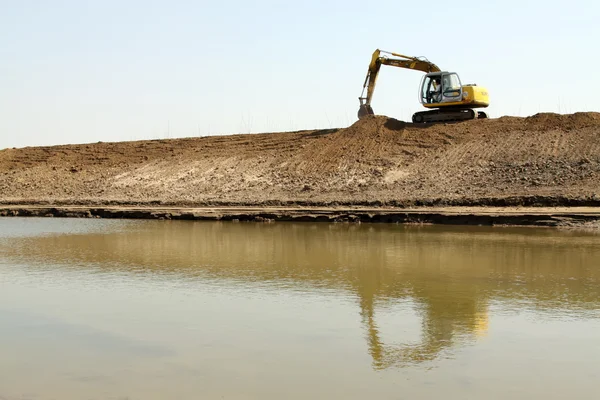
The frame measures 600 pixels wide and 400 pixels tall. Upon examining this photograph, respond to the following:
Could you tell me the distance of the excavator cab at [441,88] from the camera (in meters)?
30.0

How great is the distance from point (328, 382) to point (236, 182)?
2219 cm

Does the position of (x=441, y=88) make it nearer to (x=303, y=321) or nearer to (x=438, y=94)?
(x=438, y=94)

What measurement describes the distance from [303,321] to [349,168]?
19484 mm

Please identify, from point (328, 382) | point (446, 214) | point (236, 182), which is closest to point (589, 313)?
point (328, 382)

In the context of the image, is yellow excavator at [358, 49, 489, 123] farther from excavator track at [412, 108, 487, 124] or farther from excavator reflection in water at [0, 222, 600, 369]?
excavator reflection in water at [0, 222, 600, 369]

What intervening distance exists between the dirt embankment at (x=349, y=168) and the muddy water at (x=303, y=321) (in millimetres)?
8078

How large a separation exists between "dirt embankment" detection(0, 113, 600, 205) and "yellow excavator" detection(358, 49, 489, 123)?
3.12ft

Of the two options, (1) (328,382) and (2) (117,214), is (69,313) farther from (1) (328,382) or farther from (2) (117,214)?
(2) (117,214)

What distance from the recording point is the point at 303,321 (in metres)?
8.99

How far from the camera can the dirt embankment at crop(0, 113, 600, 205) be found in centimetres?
2409

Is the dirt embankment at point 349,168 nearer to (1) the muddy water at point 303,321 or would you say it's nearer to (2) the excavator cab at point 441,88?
(2) the excavator cab at point 441,88

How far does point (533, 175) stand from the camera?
24.4m

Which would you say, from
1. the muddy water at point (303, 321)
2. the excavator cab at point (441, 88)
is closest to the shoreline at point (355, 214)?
the muddy water at point (303, 321)

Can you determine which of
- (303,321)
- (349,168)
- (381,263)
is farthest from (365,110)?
(303,321)
